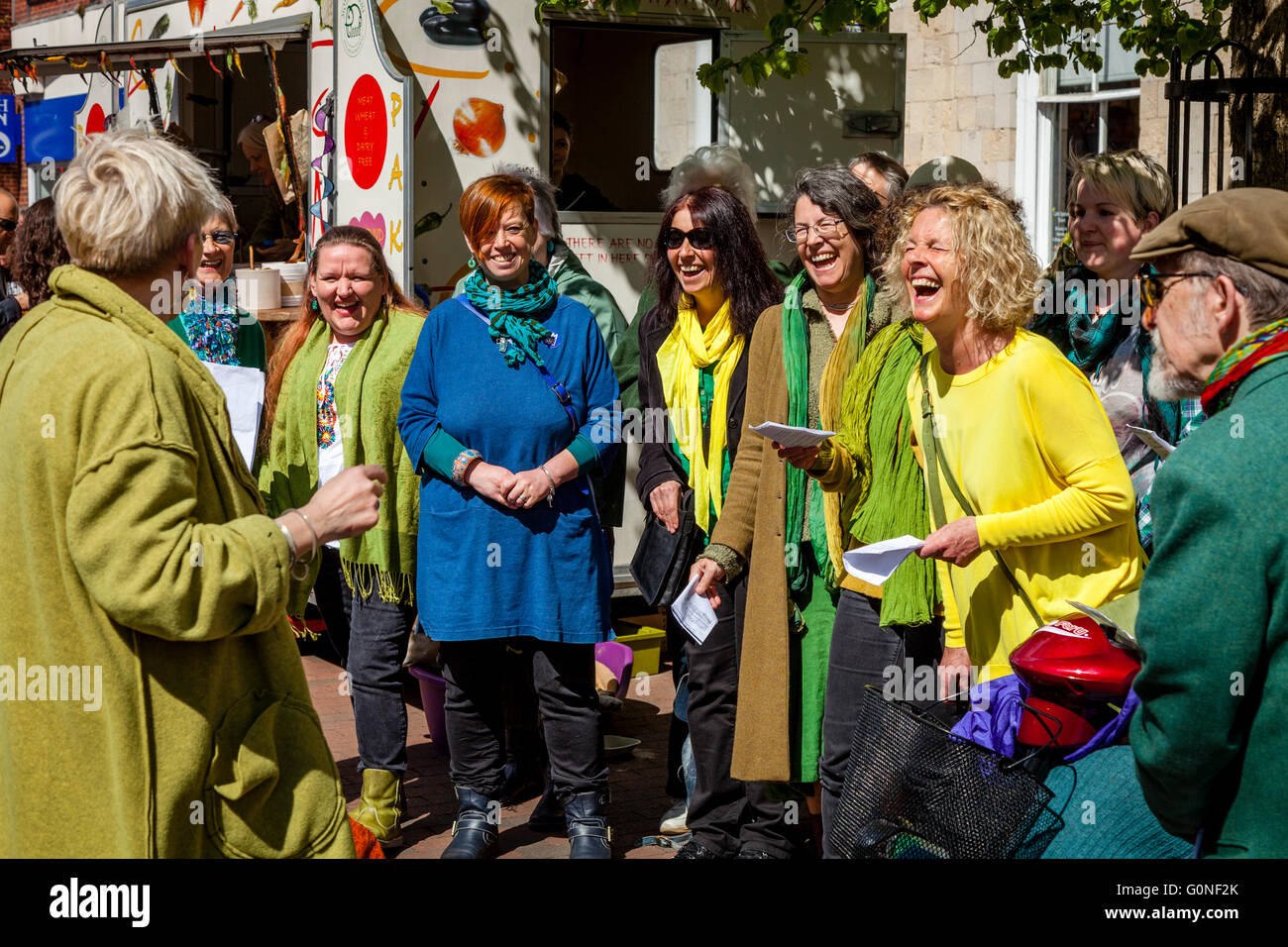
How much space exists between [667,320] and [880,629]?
1.58m

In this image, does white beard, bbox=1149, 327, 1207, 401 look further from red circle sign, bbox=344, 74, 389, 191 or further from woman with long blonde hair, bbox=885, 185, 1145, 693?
red circle sign, bbox=344, 74, 389, 191

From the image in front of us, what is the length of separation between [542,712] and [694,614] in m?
0.68

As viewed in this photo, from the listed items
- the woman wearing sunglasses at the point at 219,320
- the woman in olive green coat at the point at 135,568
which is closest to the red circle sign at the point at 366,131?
the woman wearing sunglasses at the point at 219,320

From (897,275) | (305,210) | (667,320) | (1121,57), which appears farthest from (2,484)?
(1121,57)

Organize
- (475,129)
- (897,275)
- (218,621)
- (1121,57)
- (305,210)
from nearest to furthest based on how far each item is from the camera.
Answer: (218,621)
(897,275)
(475,129)
(305,210)
(1121,57)

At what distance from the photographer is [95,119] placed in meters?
9.90

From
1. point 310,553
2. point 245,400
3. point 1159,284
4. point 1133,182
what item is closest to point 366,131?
point 245,400

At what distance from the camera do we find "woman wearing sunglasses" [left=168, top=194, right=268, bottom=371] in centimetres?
550

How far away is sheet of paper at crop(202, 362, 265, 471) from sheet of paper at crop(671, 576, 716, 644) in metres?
1.35

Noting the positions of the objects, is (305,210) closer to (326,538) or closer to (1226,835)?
(326,538)

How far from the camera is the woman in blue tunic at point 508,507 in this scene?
472 cm

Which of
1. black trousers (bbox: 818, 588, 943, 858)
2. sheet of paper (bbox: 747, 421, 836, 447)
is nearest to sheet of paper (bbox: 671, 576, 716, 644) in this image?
black trousers (bbox: 818, 588, 943, 858)

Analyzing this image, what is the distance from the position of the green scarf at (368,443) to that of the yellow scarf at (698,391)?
3.02 feet

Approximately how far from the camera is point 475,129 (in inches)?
261
